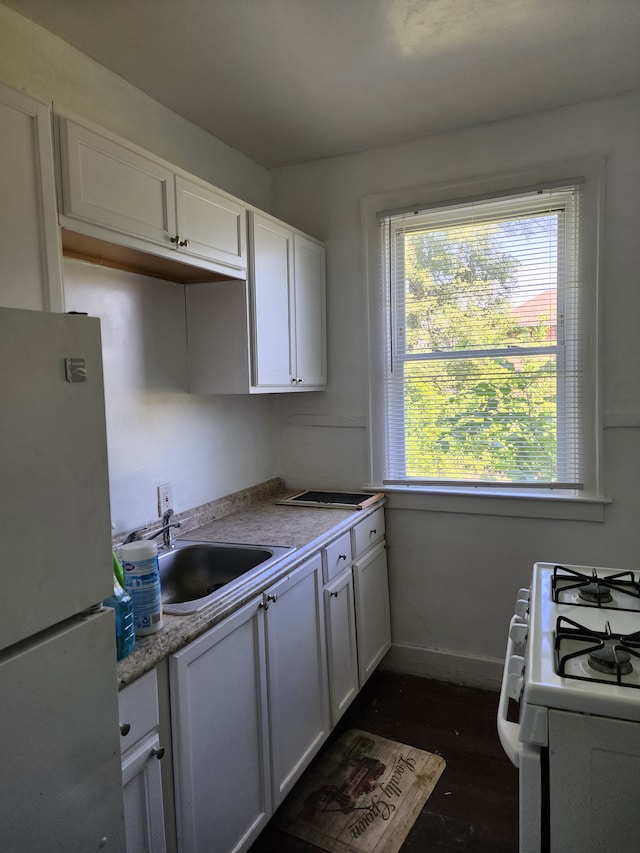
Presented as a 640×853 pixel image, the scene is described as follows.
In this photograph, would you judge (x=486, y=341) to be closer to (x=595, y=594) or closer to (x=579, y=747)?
(x=595, y=594)

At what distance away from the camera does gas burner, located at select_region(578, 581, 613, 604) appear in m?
1.46

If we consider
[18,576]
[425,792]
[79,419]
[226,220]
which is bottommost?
[425,792]

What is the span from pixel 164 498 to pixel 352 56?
1.82 metres

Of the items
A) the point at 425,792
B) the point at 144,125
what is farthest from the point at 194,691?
the point at 144,125

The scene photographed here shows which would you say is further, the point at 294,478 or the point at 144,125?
the point at 294,478

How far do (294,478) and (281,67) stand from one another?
1.95 m

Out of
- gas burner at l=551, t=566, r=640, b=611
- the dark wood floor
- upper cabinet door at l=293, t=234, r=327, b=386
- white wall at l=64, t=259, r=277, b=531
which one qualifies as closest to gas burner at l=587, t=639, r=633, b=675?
gas burner at l=551, t=566, r=640, b=611

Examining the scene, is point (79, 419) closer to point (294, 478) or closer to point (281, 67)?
point (281, 67)

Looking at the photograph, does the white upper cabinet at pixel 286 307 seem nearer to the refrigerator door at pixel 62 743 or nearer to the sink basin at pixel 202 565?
the sink basin at pixel 202 565

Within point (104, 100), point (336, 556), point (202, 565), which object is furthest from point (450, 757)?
point (104, 100)

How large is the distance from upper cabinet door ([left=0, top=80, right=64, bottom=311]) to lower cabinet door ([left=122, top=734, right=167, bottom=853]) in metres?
1.07

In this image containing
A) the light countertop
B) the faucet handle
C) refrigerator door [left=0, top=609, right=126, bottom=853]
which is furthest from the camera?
the faucet handle

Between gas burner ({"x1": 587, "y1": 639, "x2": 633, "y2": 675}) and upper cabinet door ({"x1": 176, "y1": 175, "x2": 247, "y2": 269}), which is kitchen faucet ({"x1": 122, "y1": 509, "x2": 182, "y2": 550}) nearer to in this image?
upper cabinet door ({"x1": 176, "y1": 175, "x2": 247, "y2": 269})

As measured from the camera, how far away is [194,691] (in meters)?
1.44
